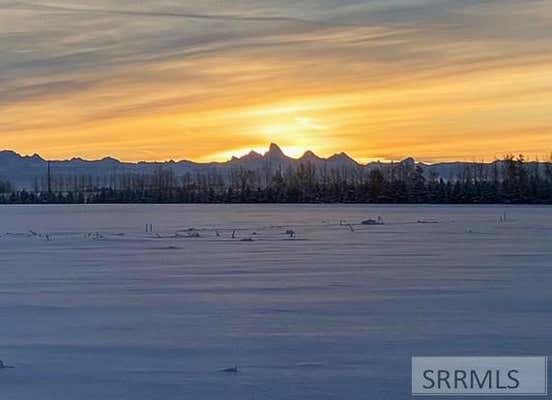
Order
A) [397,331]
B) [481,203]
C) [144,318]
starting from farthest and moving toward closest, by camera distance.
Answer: [481,203], [144,318], [397,331]

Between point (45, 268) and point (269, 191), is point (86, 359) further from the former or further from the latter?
point (269, 191)

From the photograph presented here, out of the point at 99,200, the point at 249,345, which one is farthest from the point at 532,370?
the point at 99,200

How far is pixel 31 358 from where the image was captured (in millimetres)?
6781

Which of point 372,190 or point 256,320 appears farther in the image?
point 372,190

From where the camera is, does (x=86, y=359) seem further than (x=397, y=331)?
No

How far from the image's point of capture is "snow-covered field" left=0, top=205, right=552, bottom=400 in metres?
6.01

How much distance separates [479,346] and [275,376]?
1.82m

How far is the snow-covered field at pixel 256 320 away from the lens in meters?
6.01

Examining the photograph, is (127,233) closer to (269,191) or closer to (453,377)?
(453,377)

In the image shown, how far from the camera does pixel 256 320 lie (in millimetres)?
8469

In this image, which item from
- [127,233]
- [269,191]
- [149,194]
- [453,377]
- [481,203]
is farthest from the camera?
[149,194]

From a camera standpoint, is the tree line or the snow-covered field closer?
the snow-covered field

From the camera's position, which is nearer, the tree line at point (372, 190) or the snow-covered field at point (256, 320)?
the snow-covered field at point (256, 320)

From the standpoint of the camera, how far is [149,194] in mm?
101812
